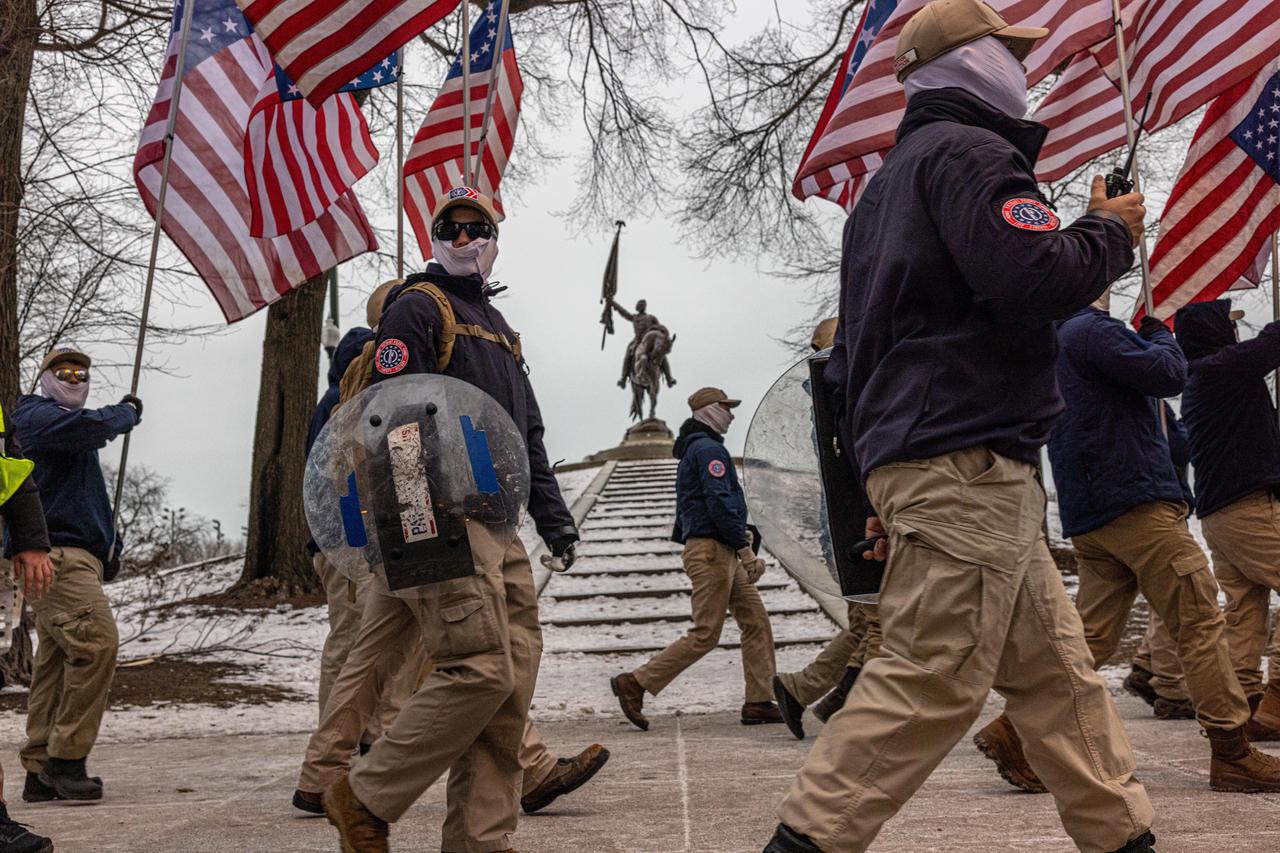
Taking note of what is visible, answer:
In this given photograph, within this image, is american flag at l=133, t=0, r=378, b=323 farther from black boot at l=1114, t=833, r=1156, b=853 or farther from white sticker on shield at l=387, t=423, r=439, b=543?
black boot at l=1114, t=833, r=1156, b=853

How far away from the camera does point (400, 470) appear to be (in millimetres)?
3525

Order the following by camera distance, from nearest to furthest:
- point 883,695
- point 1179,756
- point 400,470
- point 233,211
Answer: point 883,695 → point 400,470 → point 1179,756 → point 233,211

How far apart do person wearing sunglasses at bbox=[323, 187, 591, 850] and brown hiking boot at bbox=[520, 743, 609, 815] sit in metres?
0.82

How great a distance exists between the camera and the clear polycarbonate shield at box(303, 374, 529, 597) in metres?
3.45

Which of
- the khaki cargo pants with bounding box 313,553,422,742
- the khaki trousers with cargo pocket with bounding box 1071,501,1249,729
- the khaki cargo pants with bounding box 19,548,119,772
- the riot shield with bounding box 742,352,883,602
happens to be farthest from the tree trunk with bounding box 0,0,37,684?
the khaki trousers with cargo pocket with bounding box 1071,501,1249,729

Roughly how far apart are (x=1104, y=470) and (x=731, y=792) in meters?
1.84

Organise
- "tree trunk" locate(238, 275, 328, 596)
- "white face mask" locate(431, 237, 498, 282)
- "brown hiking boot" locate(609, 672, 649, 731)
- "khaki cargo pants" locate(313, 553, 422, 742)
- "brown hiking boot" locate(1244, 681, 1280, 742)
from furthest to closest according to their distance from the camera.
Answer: "tree trunk" locate(238, 275, 328, 596) → "brown hiking boot" locate(609, 672, 649, 731) → "brown hiking boot" locate(1244, 681, 1280, 742) → "khaki cargo pants" locate(313, 553, 422, 742) → "white face mask" locate(431, 237, 498, 282)

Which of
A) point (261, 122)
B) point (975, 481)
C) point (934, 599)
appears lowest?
point (934, 599)

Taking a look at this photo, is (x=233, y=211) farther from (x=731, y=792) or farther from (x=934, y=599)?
(x=934, y=599)

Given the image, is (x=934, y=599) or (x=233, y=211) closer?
(x=934, y=599)

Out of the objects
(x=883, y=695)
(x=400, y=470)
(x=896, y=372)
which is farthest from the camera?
(x=400, y=470)

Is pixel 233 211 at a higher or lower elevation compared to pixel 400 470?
higher

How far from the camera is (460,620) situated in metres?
3.44

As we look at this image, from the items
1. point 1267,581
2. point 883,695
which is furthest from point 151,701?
point 883,695
